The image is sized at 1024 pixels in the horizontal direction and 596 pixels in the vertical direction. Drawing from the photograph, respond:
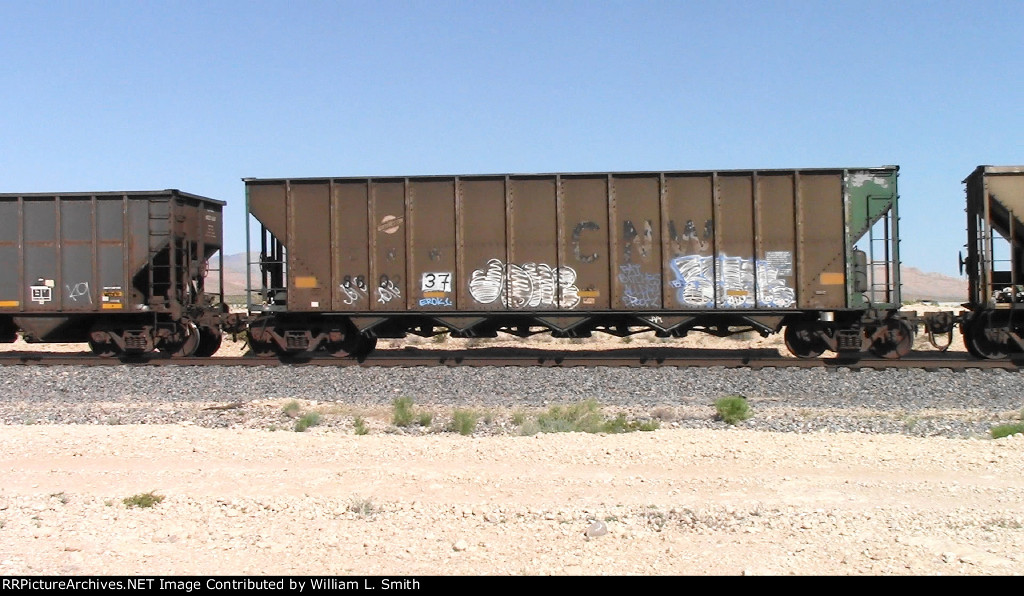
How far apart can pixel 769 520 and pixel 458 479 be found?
2.56 m

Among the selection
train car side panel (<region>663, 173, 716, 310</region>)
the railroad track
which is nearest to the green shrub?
the railroad track

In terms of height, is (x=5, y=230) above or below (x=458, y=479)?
A: above

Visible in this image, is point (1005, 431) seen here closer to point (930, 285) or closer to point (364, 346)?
point (364, 346)

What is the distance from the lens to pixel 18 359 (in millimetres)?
16484

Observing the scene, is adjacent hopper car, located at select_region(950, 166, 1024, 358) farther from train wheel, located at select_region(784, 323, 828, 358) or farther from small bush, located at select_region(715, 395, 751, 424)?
small bush, located at select_region(715, 395, 751, 424)

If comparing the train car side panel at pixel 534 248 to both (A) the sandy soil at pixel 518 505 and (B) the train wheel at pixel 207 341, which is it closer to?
(B) the train wheel at pixel 207 341

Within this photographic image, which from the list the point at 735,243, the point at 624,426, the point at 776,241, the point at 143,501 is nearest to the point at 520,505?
the point at 143,501

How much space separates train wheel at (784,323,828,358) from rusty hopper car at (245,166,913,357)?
0.03 meters

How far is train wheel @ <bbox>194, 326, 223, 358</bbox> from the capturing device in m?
17.9

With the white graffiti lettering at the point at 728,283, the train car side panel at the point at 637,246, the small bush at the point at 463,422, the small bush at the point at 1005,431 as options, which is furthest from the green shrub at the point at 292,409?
the small bush at the point at 1005,431

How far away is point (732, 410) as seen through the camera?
10.6 metres

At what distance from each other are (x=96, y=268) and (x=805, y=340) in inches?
Result: 563
